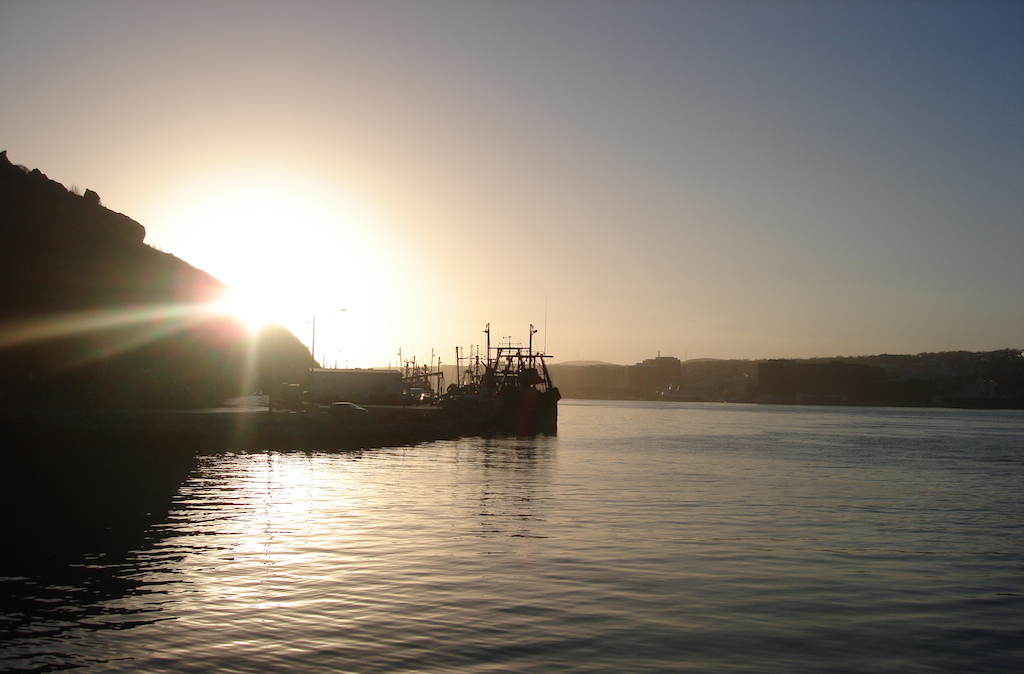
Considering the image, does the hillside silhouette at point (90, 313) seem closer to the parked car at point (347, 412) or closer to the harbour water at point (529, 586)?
the parked car at point (347, 412)

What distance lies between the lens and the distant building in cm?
12038

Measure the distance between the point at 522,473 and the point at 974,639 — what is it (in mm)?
33556

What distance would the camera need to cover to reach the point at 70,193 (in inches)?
3310

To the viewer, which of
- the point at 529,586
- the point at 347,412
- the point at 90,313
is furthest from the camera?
the point at 347,412

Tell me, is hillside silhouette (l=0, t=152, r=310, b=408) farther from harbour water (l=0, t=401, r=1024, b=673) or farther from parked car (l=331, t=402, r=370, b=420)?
harbour water (l=0, t=401, r=1024, b=673)

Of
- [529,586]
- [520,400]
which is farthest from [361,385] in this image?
[529,586]

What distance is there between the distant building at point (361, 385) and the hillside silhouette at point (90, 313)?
19.0 meters

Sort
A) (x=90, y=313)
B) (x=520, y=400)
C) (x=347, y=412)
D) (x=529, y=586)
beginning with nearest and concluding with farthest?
(x=529, y=586)
(x=90, y=313)
(x=347, y=412)
(x=520, y=400)

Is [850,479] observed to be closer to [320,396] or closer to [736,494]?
[736,494]

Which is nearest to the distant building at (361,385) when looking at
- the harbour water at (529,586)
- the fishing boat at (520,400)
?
the fishing boat at (520,400)

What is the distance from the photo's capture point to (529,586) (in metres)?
17.1

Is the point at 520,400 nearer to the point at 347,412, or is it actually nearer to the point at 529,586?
the point at 347,412

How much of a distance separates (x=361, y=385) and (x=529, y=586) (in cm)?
11269

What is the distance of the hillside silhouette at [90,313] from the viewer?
62594 millimetres
